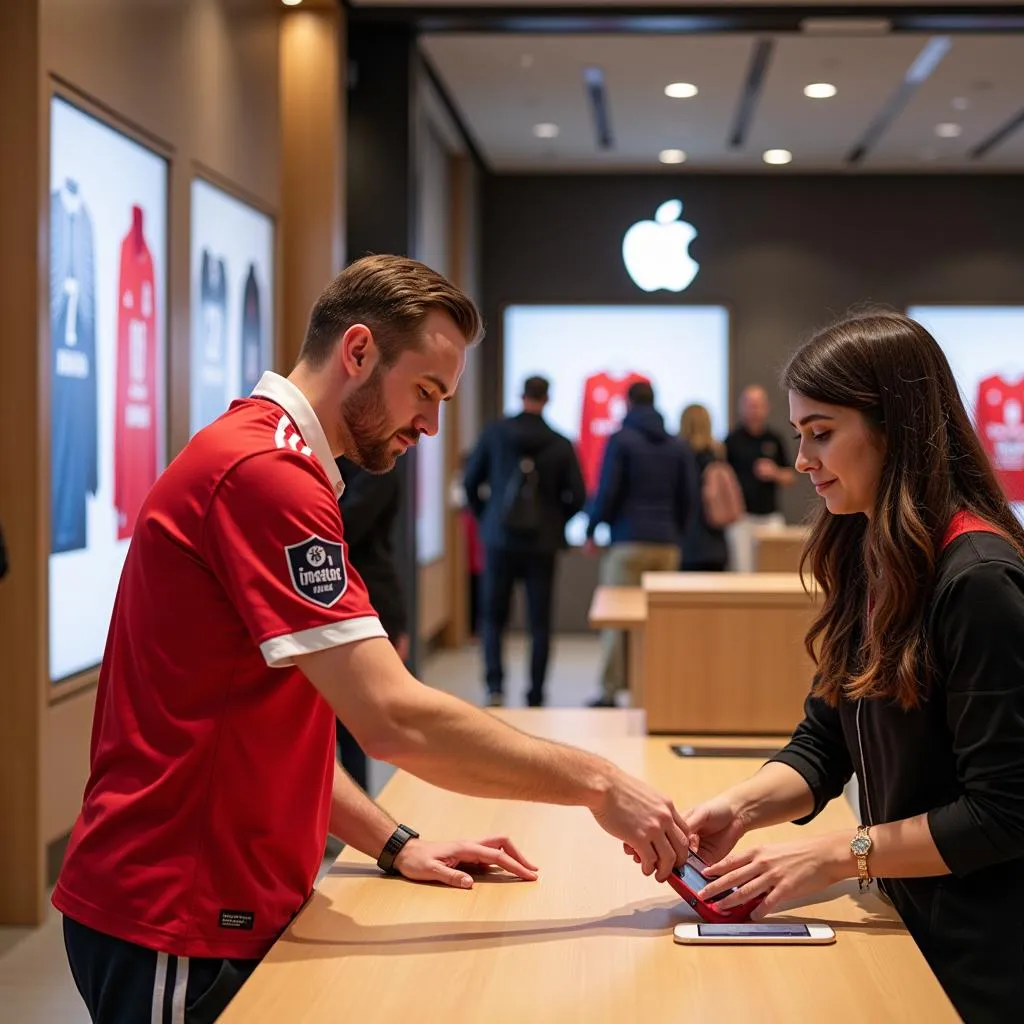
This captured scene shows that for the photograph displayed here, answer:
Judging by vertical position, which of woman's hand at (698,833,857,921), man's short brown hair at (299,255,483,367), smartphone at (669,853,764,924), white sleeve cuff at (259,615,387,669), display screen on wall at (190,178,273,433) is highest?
display screen on wall at (190,178,273,433)

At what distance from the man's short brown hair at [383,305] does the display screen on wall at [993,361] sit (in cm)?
1043

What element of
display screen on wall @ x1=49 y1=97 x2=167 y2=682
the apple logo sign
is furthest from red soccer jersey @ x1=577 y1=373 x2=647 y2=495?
display screen on wall @ x1=49 y1=97 x2=167 y2=682

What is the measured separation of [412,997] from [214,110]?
4.60 meters

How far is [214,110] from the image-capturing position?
5.41 m

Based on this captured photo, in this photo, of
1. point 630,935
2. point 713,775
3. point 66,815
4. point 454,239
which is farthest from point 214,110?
point 454,239

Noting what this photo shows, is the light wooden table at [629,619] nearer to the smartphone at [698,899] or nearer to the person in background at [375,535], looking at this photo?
the person in background at [375,535]

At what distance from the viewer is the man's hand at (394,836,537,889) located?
6.16 ft

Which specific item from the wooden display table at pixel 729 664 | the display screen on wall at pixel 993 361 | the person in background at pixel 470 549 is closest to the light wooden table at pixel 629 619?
the wooden display table at pixel 729 664

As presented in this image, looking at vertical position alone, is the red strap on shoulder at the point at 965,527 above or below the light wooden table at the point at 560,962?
above

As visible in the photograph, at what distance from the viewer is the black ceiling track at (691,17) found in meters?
6.66

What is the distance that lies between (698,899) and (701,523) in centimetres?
651

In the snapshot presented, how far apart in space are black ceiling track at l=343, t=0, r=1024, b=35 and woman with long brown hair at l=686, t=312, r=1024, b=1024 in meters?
5.38

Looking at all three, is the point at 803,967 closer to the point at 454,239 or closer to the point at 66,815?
the point at 66,815

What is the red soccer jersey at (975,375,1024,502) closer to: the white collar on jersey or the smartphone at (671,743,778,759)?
the smartphone at (671,743,778,759)
